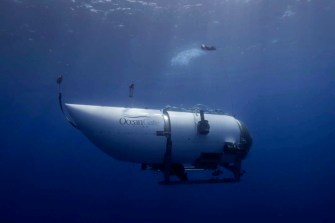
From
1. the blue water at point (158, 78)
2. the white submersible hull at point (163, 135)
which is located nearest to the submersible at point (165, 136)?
the white submersible hull at point (163, 135)

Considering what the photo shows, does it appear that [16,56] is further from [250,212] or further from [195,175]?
[195,175]

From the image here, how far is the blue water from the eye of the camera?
738 inches

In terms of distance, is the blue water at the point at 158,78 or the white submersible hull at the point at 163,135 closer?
the white submersible hull at the point at 163,135

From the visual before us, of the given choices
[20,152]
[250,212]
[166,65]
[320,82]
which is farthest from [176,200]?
[20,152]

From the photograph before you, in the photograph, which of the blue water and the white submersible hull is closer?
the white submersible hull

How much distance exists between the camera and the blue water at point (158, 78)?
18.7 meters

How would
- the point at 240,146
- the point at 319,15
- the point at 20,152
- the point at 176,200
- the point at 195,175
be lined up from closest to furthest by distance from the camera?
the point at 240,146 < the point at 319,15 < the point at 176,200 < the point at 195,175 < the point at 20,152

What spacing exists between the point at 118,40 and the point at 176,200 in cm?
2150

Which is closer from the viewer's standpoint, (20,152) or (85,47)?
(85,47)

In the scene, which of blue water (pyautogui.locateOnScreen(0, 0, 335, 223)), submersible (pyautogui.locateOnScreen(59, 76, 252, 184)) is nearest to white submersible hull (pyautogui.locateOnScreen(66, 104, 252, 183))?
submersible (pyautogui.locateOnScreen(59, 76, 252, 184))

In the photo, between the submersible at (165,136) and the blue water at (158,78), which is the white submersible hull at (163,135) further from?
the blue water at (158,78)

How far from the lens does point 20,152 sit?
6119 centimetres

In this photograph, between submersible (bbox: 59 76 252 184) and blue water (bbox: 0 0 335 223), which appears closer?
submersible (bbox: 59 76 252 184)

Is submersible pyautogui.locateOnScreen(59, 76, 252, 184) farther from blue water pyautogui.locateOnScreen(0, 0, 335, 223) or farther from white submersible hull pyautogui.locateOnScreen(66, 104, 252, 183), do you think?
blue water pyautogui.locateOnScreen(0, 0, 335, 223)
